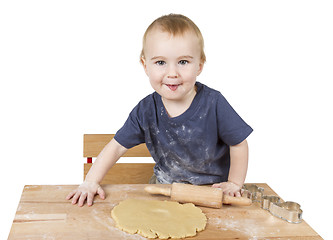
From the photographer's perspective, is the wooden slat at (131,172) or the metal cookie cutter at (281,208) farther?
the wooden slat at (131,172)

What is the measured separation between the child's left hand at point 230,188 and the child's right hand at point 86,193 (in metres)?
0.55

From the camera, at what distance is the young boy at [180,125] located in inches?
77.0

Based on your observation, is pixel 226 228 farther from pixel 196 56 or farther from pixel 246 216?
pixel 196 56

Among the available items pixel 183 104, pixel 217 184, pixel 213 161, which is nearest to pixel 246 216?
pixel 217 184


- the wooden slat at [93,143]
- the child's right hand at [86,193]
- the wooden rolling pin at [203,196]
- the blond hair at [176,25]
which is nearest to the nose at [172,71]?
the blond hair at [176,25]

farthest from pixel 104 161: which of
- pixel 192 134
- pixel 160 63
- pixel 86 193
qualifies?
pixel 160 63

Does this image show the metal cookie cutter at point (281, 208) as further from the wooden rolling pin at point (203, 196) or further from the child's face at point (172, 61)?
the child's face at point (172, 61)

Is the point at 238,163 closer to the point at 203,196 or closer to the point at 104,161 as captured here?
the point at 203,196

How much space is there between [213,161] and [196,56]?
58 cm

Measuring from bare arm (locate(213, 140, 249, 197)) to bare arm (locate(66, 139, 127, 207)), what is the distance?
0.51 metres

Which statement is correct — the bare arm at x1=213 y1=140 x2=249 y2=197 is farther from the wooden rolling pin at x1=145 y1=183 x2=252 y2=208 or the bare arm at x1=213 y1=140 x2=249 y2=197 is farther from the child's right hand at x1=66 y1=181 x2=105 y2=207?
the child's right hand at x1=66 y1=181 x2=105 y2=207

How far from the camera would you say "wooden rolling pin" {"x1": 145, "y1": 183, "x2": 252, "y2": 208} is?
74.8 inches

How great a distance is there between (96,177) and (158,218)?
445 millimetres

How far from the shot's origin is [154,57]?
1959mm
